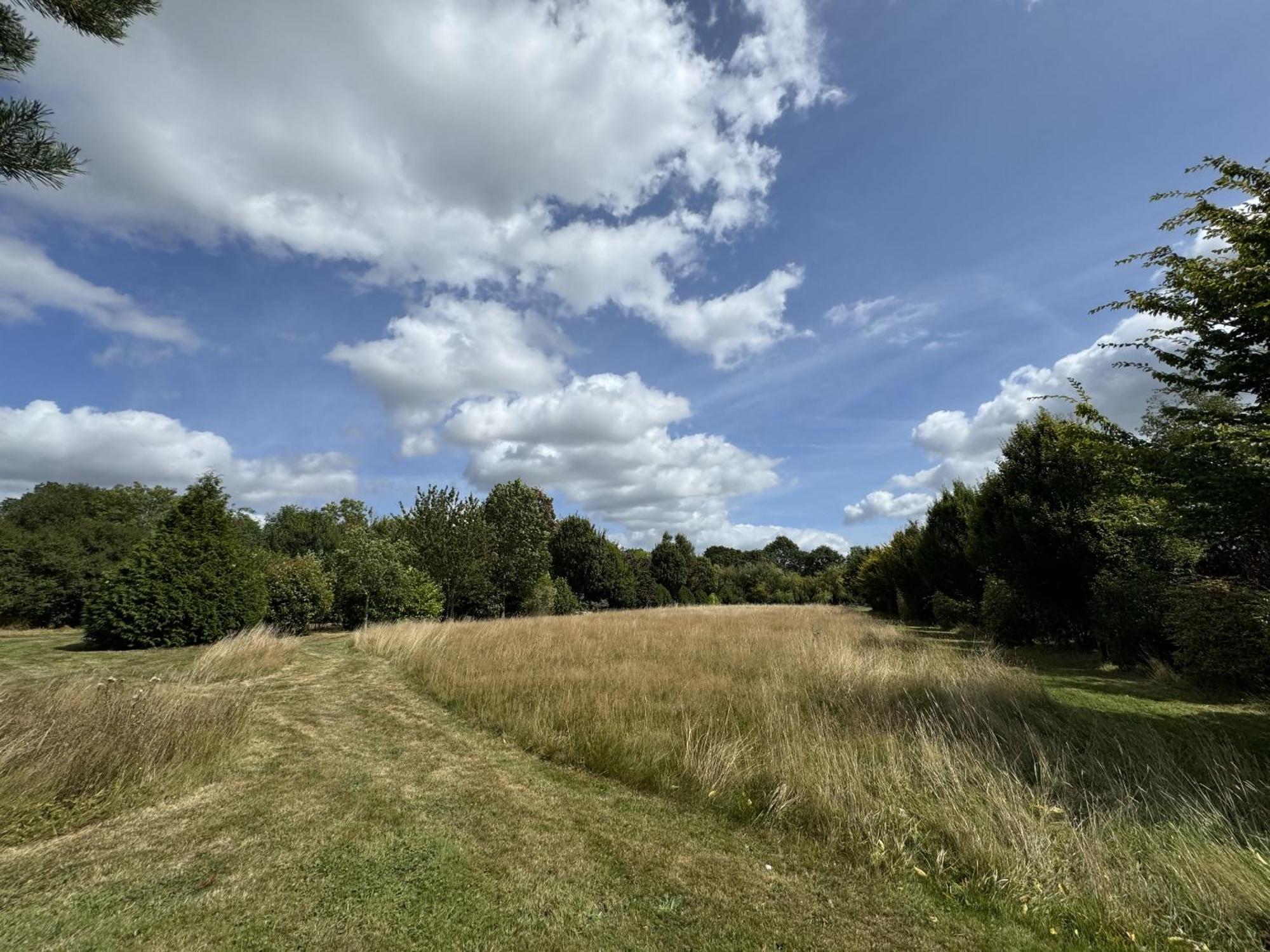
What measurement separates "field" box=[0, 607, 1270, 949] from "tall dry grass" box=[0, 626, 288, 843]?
2cm

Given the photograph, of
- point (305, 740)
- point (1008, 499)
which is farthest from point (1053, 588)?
point (305, 740)

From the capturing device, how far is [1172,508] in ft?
20.1

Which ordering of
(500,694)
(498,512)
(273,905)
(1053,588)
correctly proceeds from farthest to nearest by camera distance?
(498,512) → (1053,588) → (500,694) → (273,905)

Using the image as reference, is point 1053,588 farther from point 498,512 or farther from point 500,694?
Result: point 498,512

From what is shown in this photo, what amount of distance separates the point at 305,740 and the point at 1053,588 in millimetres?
17111

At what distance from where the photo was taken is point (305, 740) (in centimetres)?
614

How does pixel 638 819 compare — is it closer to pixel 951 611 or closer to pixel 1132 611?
pixel 1132 611

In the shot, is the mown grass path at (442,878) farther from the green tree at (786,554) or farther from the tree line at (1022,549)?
the green tree at (786,554)

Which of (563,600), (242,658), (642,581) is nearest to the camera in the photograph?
(242,658)

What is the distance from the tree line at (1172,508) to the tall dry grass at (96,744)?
34.1 ft

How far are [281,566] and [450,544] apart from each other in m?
7.75

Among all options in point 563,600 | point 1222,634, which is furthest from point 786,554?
point 1222,634

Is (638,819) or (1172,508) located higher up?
(1172,508)

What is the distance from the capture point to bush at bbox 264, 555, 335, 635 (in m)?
18.2
